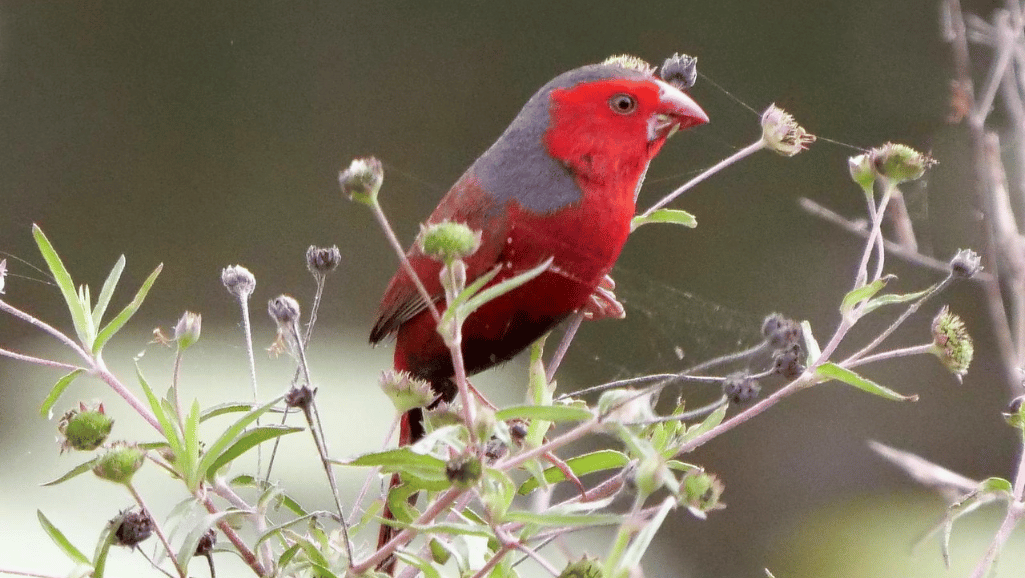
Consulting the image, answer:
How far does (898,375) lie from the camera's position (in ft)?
13.4

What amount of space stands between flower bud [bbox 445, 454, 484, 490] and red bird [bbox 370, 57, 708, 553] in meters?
0.61

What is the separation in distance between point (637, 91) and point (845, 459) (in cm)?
276

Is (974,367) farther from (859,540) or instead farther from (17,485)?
(17,485)

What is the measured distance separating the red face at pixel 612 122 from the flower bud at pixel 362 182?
0.61 meters

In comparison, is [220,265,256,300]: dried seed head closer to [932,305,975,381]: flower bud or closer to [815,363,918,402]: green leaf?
[815,363,918,402]: green leaf

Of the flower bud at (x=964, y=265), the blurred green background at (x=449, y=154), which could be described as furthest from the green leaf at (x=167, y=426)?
the blurred green background at (x=449, y=154)

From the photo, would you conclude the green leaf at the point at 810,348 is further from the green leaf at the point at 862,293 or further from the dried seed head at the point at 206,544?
the dried seed head at the point at 206,544

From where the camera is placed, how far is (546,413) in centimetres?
90

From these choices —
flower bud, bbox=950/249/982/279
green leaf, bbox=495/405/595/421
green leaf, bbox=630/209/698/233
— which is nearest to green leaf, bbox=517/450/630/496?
green leaf, bbox=495/405/595/421

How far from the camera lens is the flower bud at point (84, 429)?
3.25 ft

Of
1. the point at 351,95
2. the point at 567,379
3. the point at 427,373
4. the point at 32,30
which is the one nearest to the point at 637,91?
the point at 427,373

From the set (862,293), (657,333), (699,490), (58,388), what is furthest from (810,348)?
(657,333)

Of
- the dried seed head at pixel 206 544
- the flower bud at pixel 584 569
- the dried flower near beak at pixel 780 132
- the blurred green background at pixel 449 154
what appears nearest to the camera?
the flower bud at pixel 584 569

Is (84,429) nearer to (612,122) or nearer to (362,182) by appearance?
(362,182)
